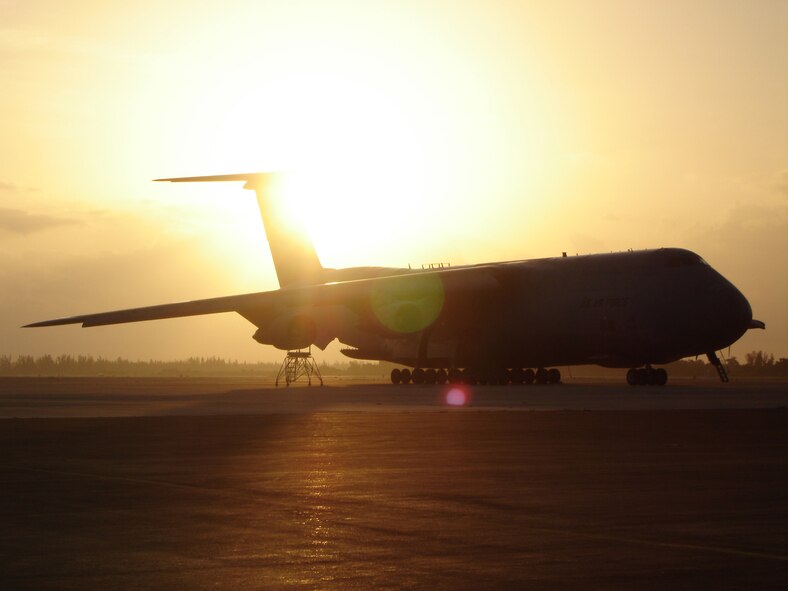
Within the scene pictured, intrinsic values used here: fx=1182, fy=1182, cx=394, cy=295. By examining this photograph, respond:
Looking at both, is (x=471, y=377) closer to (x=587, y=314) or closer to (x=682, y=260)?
(x=587, y=314)

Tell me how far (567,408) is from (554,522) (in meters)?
15.0

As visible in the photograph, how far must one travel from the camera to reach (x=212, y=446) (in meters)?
14.4

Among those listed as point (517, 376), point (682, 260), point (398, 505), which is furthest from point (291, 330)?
point (398, 505)

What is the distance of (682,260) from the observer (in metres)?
34.5

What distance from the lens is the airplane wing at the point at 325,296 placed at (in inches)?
1523

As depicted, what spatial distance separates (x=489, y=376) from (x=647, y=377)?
20.0ft

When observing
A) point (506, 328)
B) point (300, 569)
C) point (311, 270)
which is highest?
point (311, 270)

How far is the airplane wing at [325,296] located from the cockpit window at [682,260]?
252 inches

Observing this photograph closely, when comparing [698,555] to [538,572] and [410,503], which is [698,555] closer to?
[538,572]

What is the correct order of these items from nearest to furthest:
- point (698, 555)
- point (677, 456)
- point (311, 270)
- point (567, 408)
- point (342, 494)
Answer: point (698, 555)
point (342, 494)
point (677, 456)
point (567, 408)
point (311, 270)

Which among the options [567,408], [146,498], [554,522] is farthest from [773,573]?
[567,408]

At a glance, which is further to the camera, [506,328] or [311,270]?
[311,270]

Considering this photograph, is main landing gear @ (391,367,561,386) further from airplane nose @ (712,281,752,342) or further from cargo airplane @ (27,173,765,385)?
airplane nose @ (712,281,752,342)

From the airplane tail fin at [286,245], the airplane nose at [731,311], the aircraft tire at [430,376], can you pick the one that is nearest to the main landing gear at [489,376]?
the aircraft tire at [430,376]
